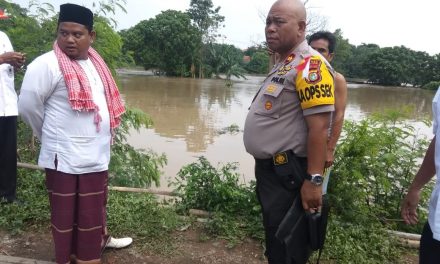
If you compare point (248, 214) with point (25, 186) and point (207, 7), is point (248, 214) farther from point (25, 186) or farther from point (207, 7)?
point (207, 7)

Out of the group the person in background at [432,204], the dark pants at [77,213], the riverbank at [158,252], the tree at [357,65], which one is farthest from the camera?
the tree at [357,65]

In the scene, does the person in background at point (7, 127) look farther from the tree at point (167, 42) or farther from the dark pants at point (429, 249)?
the tree at point (167, 42)

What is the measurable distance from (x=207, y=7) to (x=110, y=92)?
47.1m

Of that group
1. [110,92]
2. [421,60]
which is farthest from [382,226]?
[421,60]

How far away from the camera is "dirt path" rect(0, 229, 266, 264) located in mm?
2893

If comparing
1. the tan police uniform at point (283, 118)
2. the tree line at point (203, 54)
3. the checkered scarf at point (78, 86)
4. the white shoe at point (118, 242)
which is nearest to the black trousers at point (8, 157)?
the white shoe at point (118, 242)

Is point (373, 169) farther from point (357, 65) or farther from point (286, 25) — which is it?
point (357, 65)

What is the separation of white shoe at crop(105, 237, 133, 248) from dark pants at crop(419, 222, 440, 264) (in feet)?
6.92

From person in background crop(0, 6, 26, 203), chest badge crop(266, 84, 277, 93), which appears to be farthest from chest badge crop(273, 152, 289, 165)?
person in background crop(0, 6, 26, 203)

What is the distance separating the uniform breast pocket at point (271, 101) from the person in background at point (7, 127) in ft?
7.96

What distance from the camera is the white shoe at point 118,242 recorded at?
2.95 m

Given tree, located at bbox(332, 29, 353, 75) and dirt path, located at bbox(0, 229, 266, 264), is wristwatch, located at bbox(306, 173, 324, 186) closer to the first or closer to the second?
dirt path, located at bbox(0, 229, 266, 264)

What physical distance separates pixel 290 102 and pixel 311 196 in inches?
20.2

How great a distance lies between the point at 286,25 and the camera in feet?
6.61
